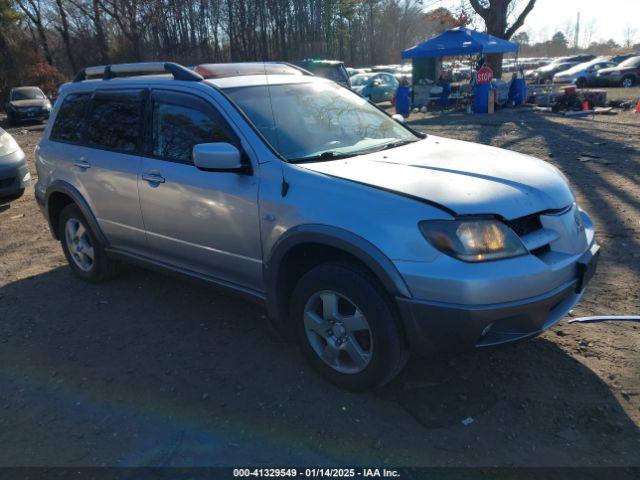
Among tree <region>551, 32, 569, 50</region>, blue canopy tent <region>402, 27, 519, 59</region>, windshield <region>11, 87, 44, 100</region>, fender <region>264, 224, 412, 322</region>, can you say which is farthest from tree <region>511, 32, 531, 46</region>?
fender <region>264, 224, 412, 322</region>

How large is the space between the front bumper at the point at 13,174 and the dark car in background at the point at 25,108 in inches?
652

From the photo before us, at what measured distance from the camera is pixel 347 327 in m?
3.07

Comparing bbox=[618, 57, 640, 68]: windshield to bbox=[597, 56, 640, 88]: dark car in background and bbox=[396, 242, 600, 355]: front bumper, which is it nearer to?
bbox=[597, 56, 640, 88]: dark car in background

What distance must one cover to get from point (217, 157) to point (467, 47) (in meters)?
17.5

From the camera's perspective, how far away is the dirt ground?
2758mm

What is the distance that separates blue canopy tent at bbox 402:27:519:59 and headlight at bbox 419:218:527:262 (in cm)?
1766

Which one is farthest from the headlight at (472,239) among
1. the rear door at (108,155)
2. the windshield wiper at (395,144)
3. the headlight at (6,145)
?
the headlight at (6,145)

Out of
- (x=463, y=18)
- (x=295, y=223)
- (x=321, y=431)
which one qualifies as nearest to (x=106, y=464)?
(x=321, y=431)

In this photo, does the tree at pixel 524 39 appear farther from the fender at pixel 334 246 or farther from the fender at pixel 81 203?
the fender at pixel 334 246

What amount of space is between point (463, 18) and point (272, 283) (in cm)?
3015

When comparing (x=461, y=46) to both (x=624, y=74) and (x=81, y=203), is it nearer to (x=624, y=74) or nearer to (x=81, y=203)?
(x=624, y=74)

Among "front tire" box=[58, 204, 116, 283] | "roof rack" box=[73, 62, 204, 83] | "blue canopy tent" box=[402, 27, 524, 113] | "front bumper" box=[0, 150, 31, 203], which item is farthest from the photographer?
"blue canopy tent" box=[402, 27, 524, 113]

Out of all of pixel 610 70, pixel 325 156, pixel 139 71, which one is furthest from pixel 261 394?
pixel 610 70

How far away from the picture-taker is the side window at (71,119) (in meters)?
4.82
